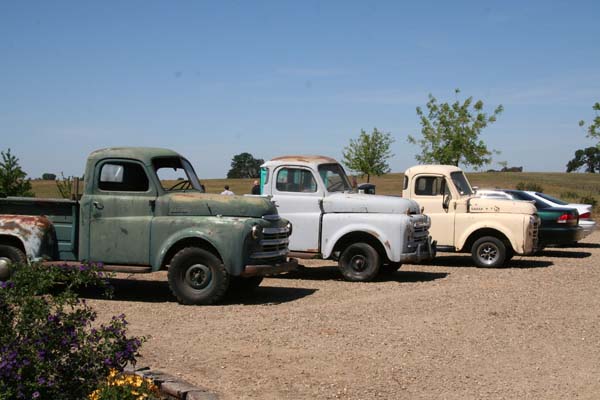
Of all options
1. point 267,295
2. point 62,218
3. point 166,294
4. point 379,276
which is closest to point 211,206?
point 267,295

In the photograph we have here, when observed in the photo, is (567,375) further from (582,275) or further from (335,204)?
(582,275)

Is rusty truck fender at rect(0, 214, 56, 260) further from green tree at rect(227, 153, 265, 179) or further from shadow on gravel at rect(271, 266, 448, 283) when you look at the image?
green tree at rect(227, 153, 265, 179)

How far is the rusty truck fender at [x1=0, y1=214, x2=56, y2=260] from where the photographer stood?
9.99 meters

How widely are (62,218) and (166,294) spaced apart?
1930 millimetres

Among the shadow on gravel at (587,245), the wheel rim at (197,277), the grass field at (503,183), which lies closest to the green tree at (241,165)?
the grass field at (503,183)

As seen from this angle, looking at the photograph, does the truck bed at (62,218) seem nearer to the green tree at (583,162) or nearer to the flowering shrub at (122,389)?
the flowering shrub at (122,389)

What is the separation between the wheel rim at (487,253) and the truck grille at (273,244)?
539 cm

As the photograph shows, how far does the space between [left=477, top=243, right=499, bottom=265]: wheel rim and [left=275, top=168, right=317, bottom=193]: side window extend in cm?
402

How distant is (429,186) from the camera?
14.7m

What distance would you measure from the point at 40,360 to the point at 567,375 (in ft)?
14.4

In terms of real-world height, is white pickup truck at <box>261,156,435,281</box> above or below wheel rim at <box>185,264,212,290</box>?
above

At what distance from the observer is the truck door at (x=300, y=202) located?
12352 millimetres

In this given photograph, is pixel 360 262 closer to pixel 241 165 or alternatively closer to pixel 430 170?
pixel 430 170

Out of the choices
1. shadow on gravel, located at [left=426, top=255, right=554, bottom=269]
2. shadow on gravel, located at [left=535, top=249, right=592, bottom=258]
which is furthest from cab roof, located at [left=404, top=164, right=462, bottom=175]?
shadow on gravel, located at [left=535, top=249, right=592, bottom=258]
